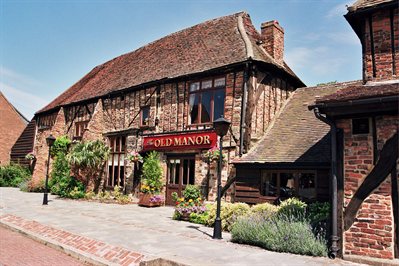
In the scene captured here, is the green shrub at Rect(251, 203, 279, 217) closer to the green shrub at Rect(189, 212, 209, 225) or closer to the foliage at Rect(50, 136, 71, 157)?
the green shrub at Rect(189, 212, 209, 225)

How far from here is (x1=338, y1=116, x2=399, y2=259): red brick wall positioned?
19.7 ft

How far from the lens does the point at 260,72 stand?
13.4 m

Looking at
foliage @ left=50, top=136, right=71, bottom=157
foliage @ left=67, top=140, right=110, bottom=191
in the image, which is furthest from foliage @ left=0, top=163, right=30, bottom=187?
foliage @ left=67, top=140, right=110, bottom=191

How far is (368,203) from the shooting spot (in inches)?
244

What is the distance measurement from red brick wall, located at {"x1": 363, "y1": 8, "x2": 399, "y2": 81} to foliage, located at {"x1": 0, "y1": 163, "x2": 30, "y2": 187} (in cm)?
2570

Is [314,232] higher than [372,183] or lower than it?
lower

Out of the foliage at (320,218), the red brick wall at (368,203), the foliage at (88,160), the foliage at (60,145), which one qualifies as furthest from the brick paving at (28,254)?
the foliage at (60,145)

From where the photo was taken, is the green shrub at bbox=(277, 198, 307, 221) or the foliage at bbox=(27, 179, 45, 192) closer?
the green shrub at bbox=(277, 198, 307, 221)

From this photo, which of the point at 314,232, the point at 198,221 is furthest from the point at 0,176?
the point at 314,232

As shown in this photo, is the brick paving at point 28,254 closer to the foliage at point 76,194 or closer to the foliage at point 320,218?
the foliage at point 320,218

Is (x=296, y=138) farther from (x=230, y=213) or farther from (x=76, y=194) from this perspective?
(x=76, y=194)

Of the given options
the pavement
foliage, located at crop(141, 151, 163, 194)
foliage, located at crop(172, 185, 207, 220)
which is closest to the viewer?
the pavement

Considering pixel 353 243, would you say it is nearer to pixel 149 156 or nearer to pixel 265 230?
pixel 265 230

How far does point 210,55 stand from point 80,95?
10.8 m
